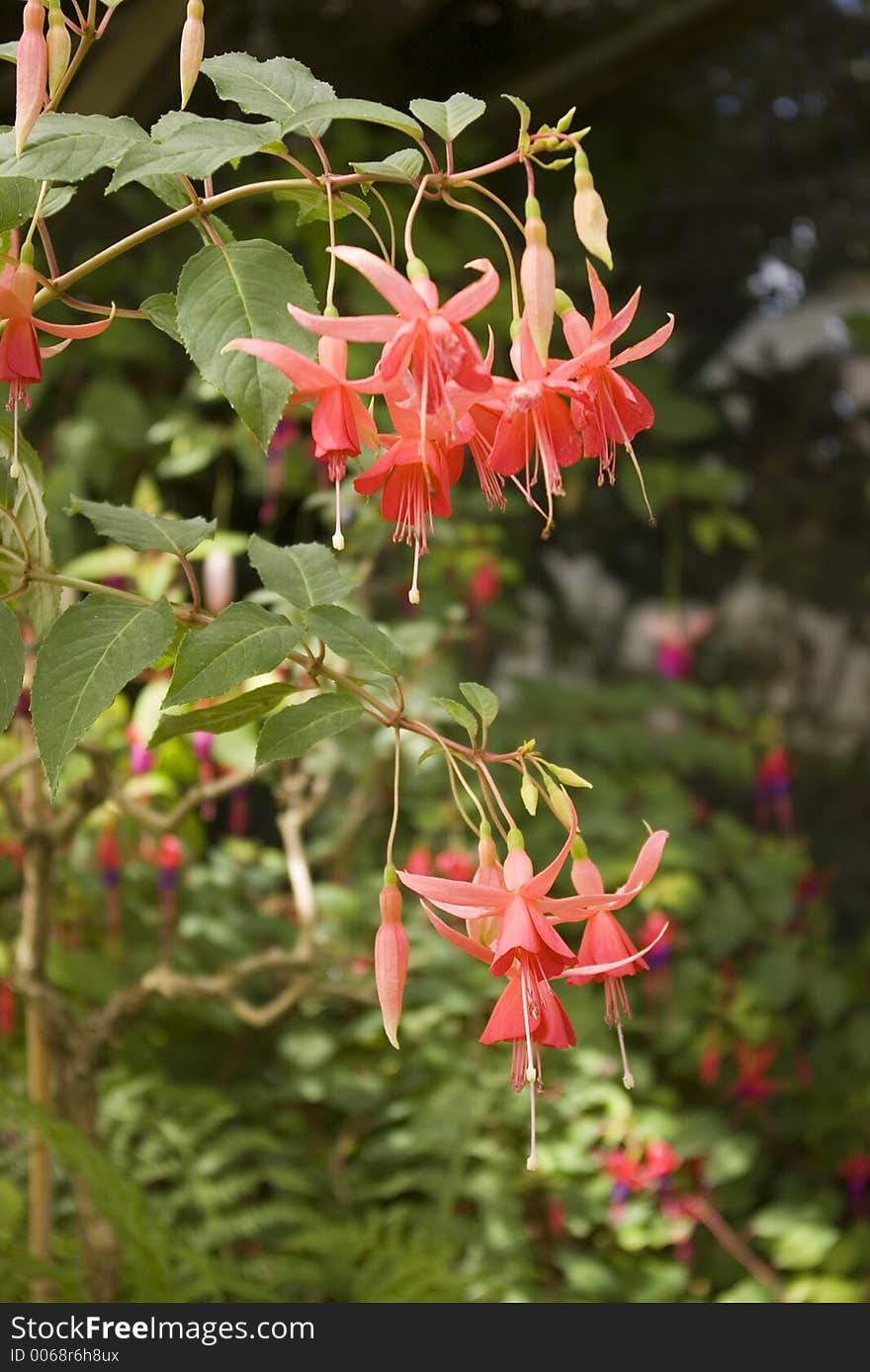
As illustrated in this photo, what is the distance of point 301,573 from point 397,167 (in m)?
0.18

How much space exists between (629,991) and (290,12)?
1.25 metres

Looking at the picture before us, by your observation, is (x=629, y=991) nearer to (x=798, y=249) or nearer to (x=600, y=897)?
(x=798, y=249)

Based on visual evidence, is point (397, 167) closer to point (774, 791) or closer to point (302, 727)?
point (302, 727)

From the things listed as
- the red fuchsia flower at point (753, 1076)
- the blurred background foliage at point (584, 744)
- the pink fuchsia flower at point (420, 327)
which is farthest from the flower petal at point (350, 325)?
the red fuchsia flower at point (753, 1076)

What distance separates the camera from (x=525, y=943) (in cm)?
41

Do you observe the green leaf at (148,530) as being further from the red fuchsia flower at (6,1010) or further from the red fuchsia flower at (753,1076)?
the red fuchsia flower at (753,1076)

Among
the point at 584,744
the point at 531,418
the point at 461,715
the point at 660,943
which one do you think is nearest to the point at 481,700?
the point at 461,715

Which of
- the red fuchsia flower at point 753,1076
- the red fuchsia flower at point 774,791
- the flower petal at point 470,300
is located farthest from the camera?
the red fuchsia flower at point 774,791

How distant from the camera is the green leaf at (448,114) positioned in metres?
0.44

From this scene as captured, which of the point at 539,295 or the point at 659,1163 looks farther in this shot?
the point at 659,1163

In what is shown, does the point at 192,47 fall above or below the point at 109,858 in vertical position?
above

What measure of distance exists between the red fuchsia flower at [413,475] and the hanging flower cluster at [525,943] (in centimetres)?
10

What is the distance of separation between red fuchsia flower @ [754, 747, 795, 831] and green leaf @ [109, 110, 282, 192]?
1407mm

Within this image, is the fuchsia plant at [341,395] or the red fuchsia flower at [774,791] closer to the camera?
the fuchsia plant at [341,395]
